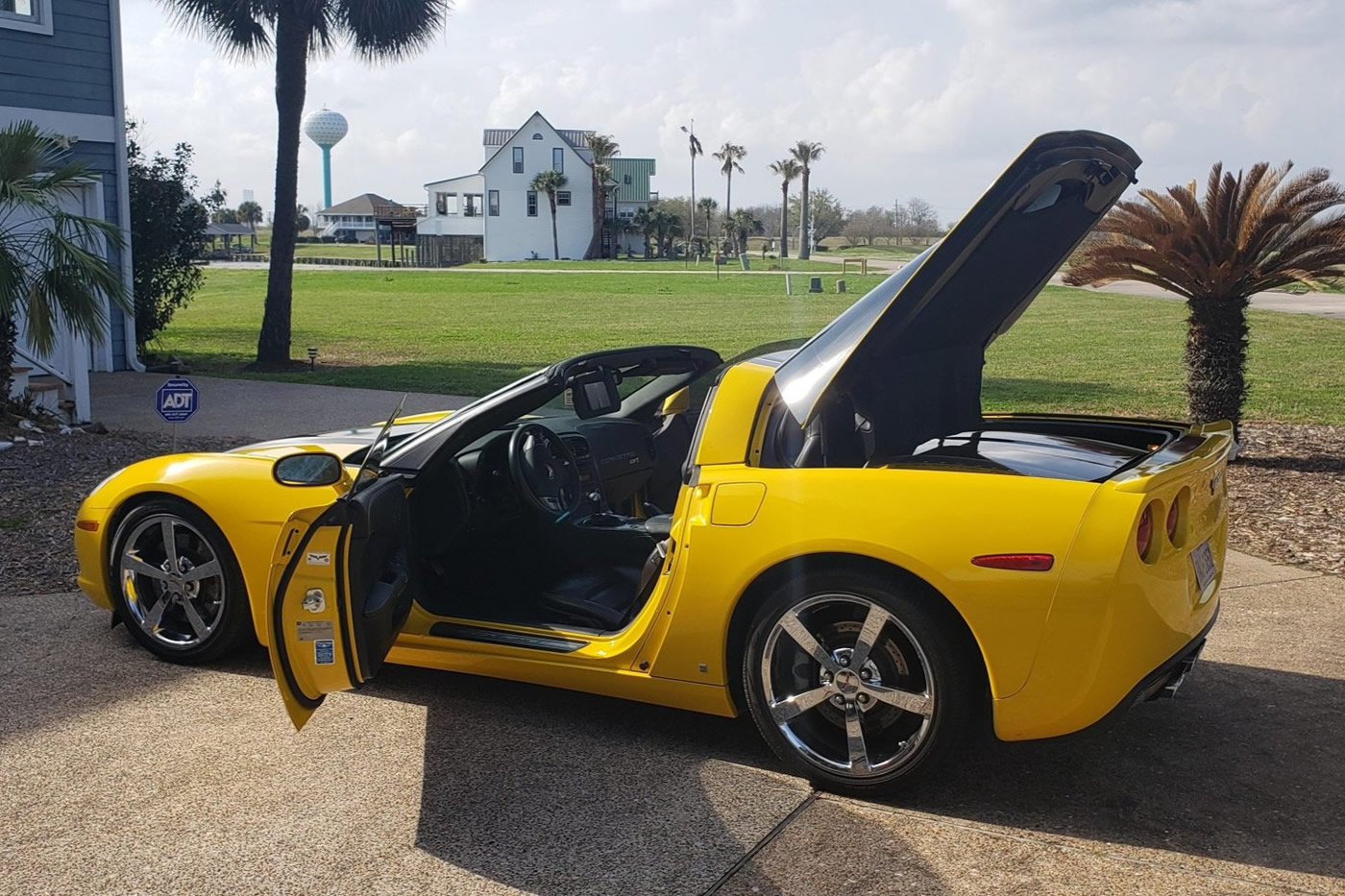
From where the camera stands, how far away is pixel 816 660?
385 centimetres

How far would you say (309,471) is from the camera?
462 centimetres

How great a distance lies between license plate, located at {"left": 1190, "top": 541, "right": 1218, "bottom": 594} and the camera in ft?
12.8

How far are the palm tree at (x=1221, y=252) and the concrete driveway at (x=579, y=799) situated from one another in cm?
578

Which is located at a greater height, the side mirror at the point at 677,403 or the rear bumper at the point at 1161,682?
the side mirror at the point at 677,403

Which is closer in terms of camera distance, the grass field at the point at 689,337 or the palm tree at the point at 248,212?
the grass field at the point at 689,337

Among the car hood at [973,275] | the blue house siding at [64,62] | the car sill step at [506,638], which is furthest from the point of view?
the blue house siding at [64,62]

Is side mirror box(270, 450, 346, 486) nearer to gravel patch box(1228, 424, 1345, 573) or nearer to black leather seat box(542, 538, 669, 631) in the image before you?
black leather seat box(542, 538, 669, 631)

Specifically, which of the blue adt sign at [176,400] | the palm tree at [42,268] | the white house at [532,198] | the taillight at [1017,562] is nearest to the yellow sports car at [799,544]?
the taillight at [1017,562]

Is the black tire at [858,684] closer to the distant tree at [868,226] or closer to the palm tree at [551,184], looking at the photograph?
the distant tree at [868,226]

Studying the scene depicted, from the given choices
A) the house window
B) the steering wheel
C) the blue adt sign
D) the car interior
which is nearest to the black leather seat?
the car interior

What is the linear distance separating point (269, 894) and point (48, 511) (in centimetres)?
545

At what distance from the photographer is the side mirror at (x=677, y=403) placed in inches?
223

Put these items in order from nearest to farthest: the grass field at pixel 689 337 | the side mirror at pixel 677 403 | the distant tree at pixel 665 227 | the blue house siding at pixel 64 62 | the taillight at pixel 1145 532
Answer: the taillight at pixel 1145 532 < the side mirror at pixel 677 403 < the blue house siding at pixel 64 62 < the grass field at pixel 689 337 < the distant tree at pixel 665 227

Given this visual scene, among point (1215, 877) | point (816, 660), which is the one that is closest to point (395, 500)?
point (816, 660)
